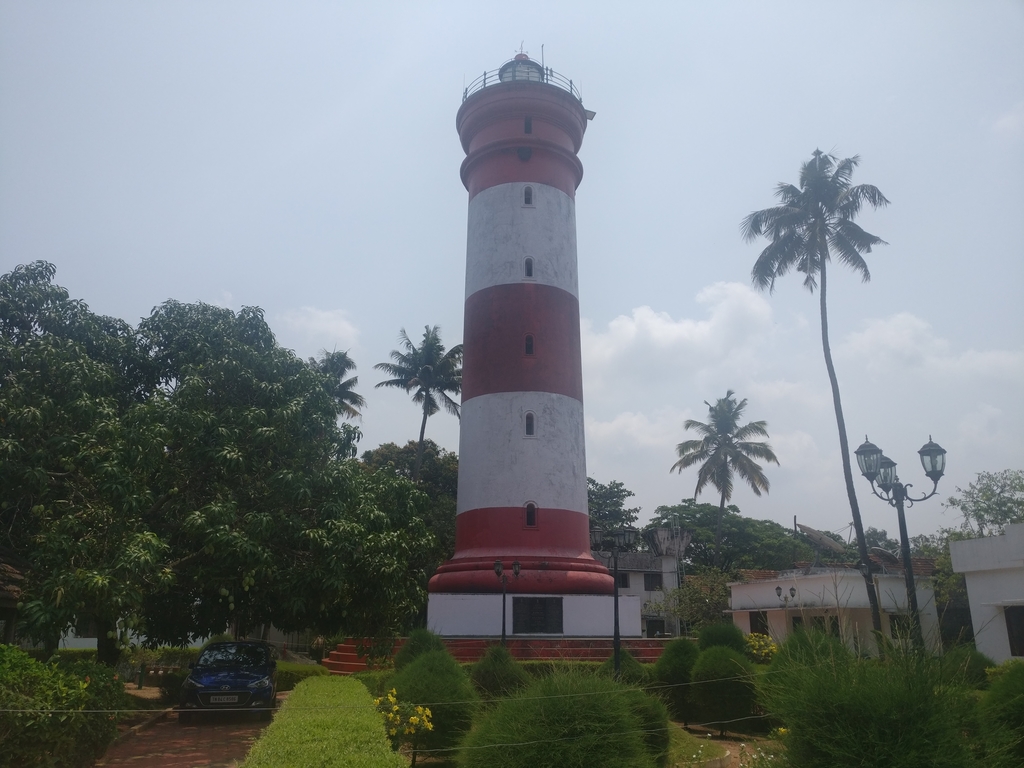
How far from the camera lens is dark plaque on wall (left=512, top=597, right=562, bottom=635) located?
65.2 feet

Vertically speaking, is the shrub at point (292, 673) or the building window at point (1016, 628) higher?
the building window at point (1016, 628)

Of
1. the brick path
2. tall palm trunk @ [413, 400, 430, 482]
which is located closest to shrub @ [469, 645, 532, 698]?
the brick path

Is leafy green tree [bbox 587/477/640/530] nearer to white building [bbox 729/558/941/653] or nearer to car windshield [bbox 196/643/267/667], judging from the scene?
white building [bbox 729/558/941/653]

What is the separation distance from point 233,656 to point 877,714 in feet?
44.2

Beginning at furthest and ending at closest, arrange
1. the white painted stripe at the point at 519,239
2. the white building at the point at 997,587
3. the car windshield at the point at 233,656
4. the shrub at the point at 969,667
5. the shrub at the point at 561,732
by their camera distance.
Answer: the white painted stripe at the point at 519,239 < the white building at the point at 997,587 < the car windshield at the point at 233,656 < the shrub at the point at 561,732 < the shrub at the point at 969,667

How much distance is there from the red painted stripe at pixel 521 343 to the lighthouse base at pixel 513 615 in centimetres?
565

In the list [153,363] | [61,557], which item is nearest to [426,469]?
[153,363]

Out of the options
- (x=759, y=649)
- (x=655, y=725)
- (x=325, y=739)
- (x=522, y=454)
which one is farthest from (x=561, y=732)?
(x=759, y=649)

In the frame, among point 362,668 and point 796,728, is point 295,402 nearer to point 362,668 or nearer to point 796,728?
point 362,668

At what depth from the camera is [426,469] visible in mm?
36094

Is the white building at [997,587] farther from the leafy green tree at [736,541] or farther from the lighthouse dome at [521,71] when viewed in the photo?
the leafy green tree at [736,541]

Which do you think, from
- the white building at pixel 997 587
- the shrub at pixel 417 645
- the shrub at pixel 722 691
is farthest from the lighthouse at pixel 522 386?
the white building at pixel 997 587

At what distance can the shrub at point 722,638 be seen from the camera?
1577 centimetres

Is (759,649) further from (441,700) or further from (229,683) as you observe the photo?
(229,683)
